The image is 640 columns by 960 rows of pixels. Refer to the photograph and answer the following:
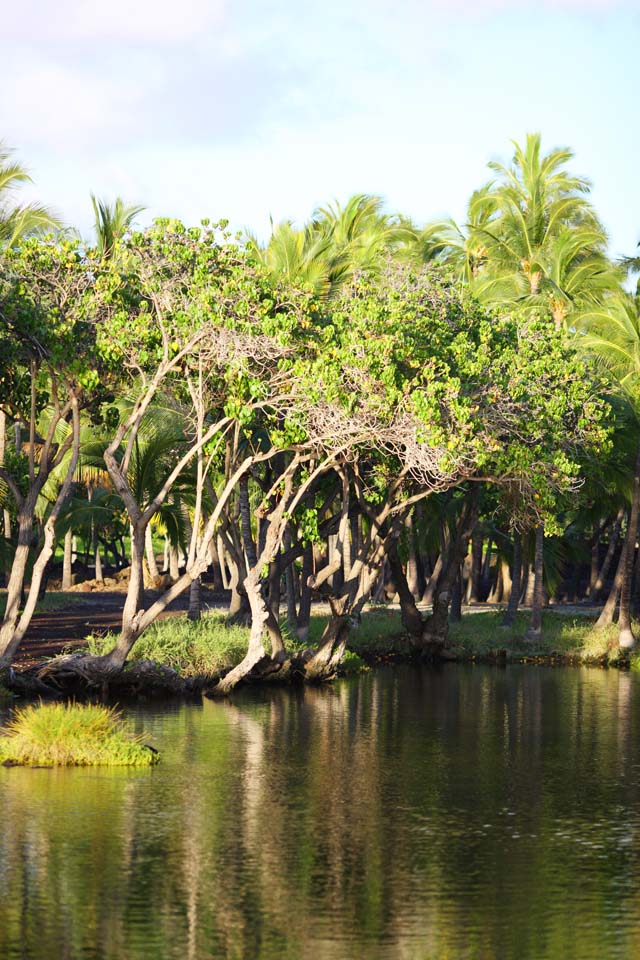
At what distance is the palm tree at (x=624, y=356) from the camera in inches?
1575

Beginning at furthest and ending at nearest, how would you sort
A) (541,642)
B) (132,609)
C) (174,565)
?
1. (174,565)
2. (541,642)
3. (132,609)

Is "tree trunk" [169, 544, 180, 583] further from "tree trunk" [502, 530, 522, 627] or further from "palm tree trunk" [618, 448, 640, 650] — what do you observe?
"palm tree trunk" [618, 448, 640, 650]

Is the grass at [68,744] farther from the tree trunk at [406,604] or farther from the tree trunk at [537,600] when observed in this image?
the tree trunk at [537,600]

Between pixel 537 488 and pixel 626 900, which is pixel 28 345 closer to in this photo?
pixel 537 488

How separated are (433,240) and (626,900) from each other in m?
44.8

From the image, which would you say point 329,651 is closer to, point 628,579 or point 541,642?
point 541,642

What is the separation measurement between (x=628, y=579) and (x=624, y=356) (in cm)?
709

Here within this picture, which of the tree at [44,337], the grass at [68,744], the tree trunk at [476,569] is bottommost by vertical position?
the grass at [68,744]

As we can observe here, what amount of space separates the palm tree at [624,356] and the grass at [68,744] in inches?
900

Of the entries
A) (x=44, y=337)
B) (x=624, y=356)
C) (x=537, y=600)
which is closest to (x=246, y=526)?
(x=44, y=337)

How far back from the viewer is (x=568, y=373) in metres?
31.2

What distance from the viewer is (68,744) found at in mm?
20406

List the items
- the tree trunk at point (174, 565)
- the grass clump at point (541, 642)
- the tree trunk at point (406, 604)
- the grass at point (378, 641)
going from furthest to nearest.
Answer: the tree trunk at point (174, 565), the grass clump at point (541, 642), the tree trunk at point (406, 604), the grass at point (378, 641)

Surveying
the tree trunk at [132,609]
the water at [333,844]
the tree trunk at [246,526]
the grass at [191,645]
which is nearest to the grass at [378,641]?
the grass at [191,645]
